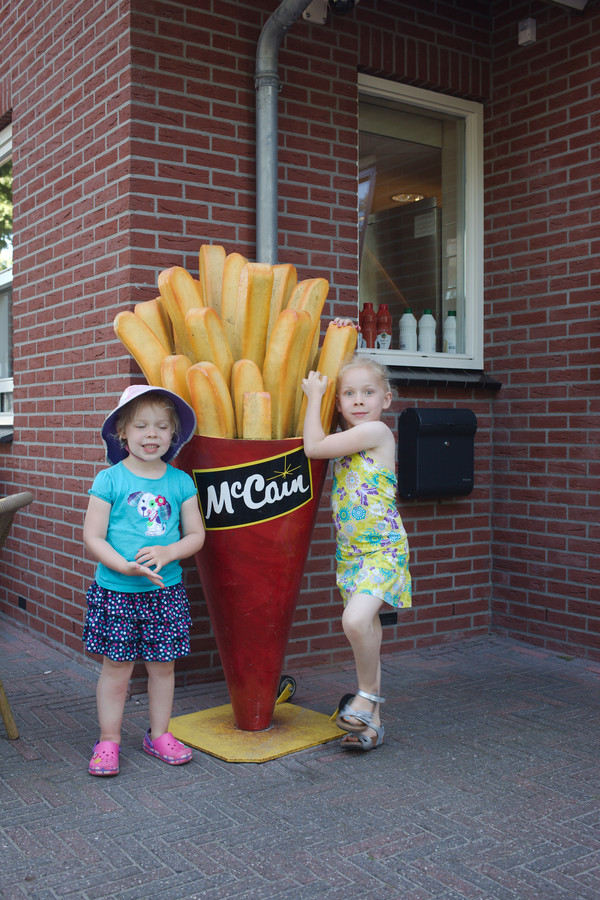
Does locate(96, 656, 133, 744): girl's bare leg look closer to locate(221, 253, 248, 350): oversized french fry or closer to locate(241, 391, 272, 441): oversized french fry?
locate(241, 391, 272, 441): oversized french fry

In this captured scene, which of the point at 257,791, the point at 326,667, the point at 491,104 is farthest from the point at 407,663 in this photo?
the point at 491,104

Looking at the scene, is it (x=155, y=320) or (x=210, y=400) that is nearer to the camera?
(x=210, y=400)

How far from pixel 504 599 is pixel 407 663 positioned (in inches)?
37.9

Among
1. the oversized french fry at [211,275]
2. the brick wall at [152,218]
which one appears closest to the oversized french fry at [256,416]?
the oversized french fry at [211,275]

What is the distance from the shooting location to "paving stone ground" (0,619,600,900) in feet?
8.05

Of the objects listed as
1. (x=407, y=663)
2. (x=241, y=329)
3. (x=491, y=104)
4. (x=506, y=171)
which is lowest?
(x=407, y=663)

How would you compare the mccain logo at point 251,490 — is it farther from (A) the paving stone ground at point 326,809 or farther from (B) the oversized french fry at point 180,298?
(A) the paving stone ground at point 326,809

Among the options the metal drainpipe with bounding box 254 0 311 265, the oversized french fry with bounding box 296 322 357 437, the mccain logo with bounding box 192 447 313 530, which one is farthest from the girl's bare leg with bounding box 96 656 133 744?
the metal drainpipe with bounding box 254 0 311 265

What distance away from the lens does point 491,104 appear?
18.3 ft

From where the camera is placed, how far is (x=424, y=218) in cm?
562

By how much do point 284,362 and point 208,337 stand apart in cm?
31

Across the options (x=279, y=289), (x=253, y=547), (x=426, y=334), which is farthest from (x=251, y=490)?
(x=426, y=334)

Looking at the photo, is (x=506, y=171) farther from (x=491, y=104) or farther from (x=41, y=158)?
(x=41, y=158)

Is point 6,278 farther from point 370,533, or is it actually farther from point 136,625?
point 370,533
